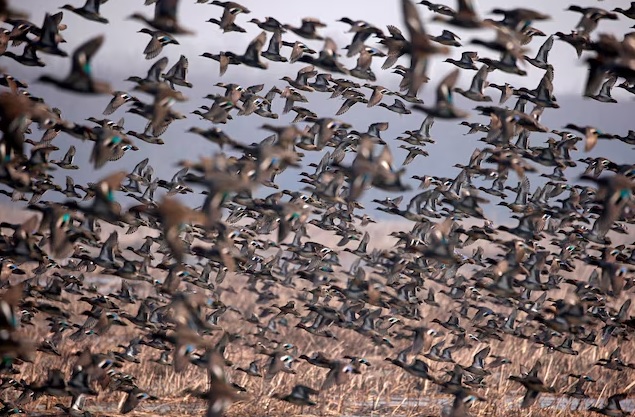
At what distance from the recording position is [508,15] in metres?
13.2

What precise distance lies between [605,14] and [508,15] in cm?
181

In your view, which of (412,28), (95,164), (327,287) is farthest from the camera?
(327,287)

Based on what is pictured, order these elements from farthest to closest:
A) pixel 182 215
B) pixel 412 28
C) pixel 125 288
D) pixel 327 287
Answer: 1. pixel 327 287
2. pixel 125 288
3. pixel 412 28
4. pixel 182 215

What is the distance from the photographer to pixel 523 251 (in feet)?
44.3

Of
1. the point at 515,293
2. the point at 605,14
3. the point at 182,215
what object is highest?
the point at 605,14

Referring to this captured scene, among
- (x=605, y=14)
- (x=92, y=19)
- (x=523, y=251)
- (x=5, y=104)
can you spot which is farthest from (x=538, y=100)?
(x=5, y=104)

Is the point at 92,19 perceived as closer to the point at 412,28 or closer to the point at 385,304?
the point at 412,28

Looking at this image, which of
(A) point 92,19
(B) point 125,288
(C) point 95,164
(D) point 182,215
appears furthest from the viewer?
(B) point 125,288

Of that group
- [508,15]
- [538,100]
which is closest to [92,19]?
[508,15]

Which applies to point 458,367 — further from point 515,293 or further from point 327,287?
point 327,287

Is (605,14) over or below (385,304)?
over

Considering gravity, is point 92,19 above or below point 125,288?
above

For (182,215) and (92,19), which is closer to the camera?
(182,215)

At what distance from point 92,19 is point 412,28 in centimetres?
514
